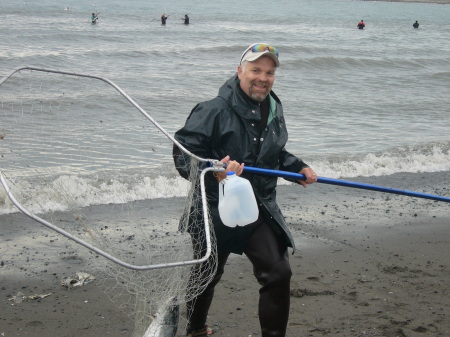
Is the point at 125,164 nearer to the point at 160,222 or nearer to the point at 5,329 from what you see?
the point at 160,222

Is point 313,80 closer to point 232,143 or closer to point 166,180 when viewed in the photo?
point 166,180

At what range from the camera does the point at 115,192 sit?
24.6ft

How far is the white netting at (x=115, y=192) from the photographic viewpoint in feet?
11.8

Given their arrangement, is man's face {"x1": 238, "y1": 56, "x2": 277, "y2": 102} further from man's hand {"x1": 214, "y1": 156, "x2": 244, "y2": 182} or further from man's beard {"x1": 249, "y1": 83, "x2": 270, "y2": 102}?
man's hand {"x1": 214, "y1": 156, "x2": 244, "y2": 182}

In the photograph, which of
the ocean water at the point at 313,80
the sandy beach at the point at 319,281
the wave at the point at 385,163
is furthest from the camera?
the ocean water at the point at 313,80

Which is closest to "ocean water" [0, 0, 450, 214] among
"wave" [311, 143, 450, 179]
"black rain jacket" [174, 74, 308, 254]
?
"wave" [311, 143, 450, 179]

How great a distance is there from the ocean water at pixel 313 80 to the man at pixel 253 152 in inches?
148

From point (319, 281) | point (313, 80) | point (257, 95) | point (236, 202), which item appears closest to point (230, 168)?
point (236, 202)

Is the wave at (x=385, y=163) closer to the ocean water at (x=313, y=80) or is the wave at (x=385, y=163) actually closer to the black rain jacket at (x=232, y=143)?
the ocean water at (x=313, y=80)

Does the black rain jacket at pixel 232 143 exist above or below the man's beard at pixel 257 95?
below

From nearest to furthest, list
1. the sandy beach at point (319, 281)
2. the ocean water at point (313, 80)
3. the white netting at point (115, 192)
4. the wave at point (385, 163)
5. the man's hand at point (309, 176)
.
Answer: the white netting at point (115, 192), the man's hand at point (309, 176), the sandy beach at point (319, 281), the wave at point (385, 163), the ocean water at point (313, 80)

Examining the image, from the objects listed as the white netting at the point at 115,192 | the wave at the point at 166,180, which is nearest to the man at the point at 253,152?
the white netting at the point at 115,192

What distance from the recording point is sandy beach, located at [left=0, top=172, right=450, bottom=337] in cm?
442

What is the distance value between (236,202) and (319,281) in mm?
2160
